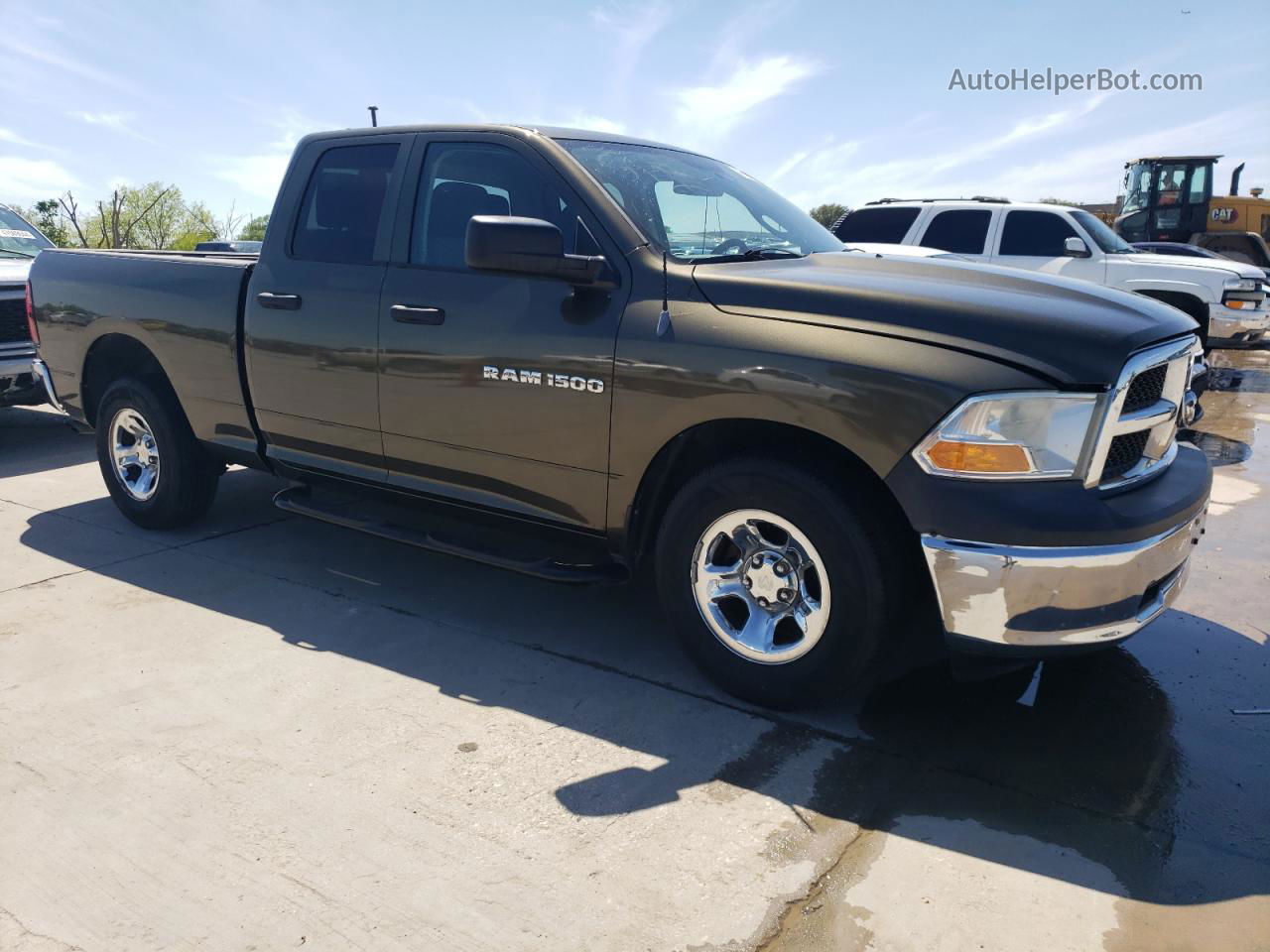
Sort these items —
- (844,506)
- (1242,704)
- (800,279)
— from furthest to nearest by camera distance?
(1242,704), (800,279), (844,506)

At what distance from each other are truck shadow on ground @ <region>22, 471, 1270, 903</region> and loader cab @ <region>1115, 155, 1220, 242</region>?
62.7 ft

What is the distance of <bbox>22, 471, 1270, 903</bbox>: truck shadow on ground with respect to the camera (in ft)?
8.93

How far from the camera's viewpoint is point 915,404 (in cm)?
283

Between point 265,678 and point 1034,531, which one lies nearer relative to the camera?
point 1034,531

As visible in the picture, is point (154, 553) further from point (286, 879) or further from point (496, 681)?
point (286, 879)

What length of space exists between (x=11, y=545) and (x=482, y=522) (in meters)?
2.91

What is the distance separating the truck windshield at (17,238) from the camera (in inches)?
342

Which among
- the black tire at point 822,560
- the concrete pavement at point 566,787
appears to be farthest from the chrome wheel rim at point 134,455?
the black tire at point 822,560

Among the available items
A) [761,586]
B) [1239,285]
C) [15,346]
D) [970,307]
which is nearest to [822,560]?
[761,586]

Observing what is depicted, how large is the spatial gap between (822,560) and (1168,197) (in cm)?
2072

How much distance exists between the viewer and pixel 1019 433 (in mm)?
2768

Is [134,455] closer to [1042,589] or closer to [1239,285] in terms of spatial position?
[1042,589]

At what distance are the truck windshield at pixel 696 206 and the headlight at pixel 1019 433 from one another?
120 centimetres

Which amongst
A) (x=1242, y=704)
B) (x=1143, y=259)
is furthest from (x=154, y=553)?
(x=1143, y=259)
